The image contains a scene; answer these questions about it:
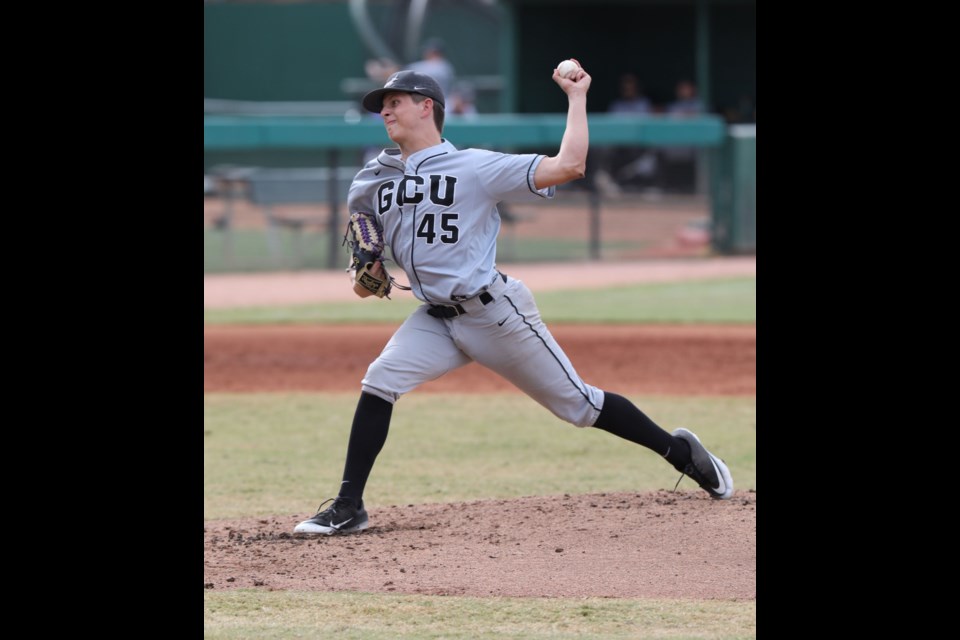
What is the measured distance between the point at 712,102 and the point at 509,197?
18503 mm

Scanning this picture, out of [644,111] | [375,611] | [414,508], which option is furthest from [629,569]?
[644,111]

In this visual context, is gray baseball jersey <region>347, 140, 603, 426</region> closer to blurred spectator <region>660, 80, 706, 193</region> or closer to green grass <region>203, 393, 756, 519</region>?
green grass <region>203, 393, 756, 519</region>

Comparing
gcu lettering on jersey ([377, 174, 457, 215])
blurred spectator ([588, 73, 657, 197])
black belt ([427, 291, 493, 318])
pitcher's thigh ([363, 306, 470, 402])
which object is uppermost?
blurred spectator ([588, 73, 657, 197])

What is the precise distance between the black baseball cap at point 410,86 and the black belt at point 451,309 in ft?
2.30

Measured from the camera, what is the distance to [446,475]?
6.04m

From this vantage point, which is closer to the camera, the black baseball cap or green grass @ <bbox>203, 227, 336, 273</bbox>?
the black baseball cap

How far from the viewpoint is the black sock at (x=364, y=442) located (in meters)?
4.76

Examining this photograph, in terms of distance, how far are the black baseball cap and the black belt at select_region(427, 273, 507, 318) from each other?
70 cm

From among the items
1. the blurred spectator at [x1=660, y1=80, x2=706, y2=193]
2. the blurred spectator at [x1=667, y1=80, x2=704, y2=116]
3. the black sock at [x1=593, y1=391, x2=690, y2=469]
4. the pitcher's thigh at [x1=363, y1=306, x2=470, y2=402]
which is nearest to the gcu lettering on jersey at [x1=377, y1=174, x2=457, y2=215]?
the pitcher's thigh at [x1=363, y1=306, x2=470, y2=402]

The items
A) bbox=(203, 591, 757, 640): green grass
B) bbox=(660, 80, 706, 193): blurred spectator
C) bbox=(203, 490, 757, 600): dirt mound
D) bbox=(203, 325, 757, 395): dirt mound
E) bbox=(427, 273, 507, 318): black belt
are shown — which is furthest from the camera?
bbox=(660, 80, 706, 193): blurred spectator

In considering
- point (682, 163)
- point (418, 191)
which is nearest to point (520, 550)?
point (418, 191)

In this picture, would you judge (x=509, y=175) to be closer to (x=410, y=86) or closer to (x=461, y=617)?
(x=410, y=86)

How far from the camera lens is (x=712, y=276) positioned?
14312 millimetres

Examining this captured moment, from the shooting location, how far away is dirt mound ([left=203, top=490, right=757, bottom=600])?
407 centimetres
